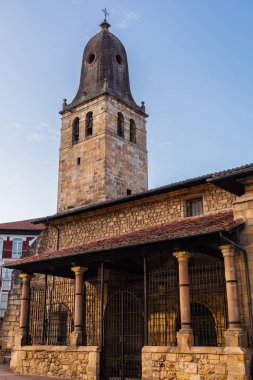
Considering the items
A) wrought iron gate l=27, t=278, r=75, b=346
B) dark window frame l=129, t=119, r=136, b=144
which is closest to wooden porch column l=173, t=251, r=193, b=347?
wrought iron gate l=27, t=278, r=75, b=346

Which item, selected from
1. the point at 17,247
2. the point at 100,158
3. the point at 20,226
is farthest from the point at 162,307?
the point at 20,226

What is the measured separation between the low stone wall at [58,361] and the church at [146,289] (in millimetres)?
27

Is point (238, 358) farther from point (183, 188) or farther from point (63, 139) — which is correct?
point (63, 139)

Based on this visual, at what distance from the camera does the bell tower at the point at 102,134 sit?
2417cm

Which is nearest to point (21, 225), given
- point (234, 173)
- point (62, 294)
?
point (62, 294)

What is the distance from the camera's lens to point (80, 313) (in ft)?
40.4

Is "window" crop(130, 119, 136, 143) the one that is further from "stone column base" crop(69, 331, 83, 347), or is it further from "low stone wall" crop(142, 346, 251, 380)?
"low stone wall" crop(142, 346, 251, 380)

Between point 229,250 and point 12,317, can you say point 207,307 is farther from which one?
point 12,317

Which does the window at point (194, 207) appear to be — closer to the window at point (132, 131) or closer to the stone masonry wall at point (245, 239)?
the stone masonry wall at point (245, 239)

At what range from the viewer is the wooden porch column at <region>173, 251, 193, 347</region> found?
980 cm

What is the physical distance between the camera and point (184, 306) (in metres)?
10.2

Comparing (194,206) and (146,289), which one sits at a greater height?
(194,206)

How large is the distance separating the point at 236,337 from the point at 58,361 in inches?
215

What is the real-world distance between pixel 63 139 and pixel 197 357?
63.2ft
